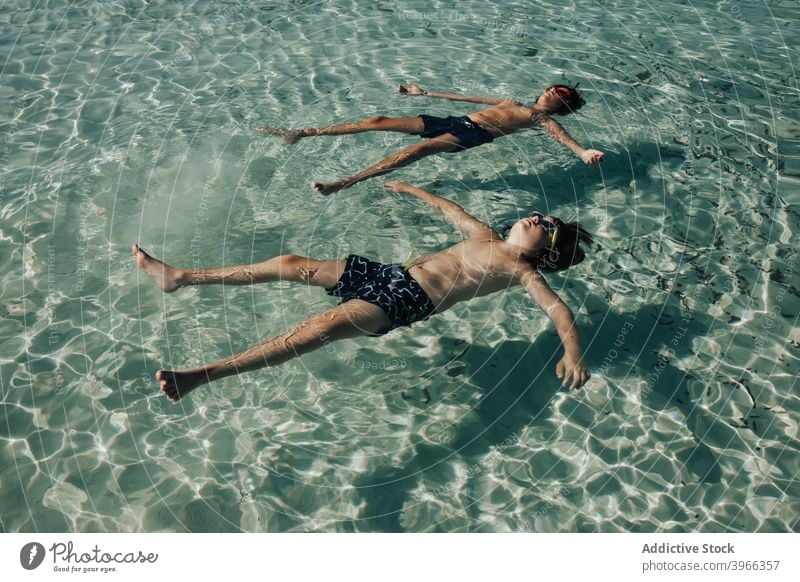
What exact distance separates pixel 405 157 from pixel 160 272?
2.95 metres

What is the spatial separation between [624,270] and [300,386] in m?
3.47

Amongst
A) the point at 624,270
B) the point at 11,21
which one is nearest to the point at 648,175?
the point at 624,270

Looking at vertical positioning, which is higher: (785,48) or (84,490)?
(785,48)

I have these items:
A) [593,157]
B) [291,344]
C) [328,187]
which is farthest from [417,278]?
[593,157]

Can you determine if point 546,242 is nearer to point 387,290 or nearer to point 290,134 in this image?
point 387,290

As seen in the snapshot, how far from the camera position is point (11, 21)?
11.8 meters

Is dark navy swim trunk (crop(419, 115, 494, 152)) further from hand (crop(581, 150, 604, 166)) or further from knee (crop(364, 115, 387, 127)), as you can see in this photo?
hand (crop(581, 150, 604, 166))

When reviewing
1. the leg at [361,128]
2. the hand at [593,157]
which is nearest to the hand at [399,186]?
the leg at [361,128]

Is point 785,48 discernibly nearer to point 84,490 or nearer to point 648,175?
point 648,175

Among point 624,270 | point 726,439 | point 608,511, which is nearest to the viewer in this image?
point 608,511

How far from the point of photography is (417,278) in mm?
6469

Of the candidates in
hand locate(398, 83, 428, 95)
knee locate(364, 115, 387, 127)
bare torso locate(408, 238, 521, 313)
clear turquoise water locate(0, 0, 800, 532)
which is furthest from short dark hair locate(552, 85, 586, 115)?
bare torso locate(408, 238, 521, 313)

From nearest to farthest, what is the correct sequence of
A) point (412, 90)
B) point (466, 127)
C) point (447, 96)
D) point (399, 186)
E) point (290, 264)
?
point (290, 264)
point (399, 186)
point (466, 127)
point (447, 96)
point (412, 90)

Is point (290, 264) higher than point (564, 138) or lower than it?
lower
